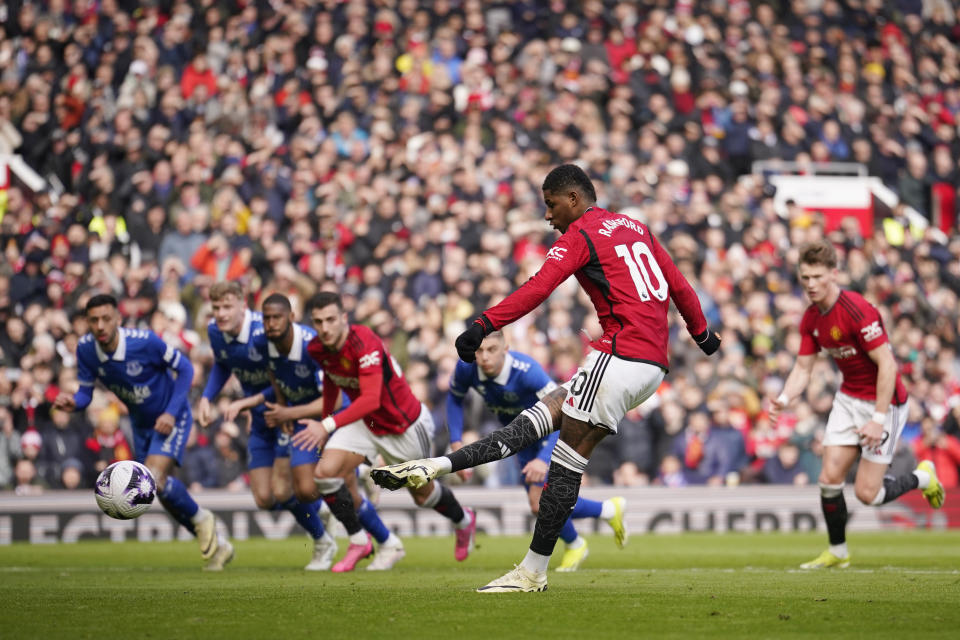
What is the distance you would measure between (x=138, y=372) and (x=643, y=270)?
230 inches

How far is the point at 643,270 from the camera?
741cm

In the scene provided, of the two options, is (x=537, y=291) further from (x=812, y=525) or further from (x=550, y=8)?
(x=550, y=8)

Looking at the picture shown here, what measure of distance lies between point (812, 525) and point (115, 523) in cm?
929

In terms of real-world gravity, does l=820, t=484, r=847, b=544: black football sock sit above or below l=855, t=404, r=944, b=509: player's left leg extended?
below

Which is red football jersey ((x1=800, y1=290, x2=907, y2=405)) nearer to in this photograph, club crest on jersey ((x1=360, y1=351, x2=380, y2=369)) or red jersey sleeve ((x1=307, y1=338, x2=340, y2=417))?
club crest on jersey ((x1=360, y1=351, x2=380, y2=369))

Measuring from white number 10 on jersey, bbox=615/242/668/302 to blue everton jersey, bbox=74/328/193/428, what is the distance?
5.56 meters

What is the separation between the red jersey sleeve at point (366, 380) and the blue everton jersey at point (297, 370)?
2.98 feet

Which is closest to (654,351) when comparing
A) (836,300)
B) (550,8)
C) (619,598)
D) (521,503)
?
(619,598)

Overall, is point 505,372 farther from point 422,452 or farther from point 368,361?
point 368,361

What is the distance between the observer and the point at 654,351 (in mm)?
7355

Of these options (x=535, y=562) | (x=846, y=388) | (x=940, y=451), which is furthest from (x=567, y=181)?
(x=940, y=451)

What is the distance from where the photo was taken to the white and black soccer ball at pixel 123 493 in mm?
9391

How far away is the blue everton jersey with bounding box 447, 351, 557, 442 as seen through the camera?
1096cm

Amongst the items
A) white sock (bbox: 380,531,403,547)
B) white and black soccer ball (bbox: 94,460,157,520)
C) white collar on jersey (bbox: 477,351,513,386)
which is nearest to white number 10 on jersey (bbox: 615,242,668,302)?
white collar on jersey (bbox: 477,351,513,386)
